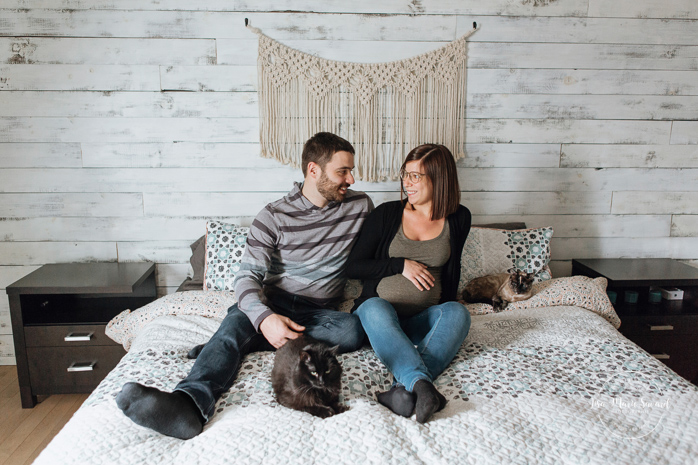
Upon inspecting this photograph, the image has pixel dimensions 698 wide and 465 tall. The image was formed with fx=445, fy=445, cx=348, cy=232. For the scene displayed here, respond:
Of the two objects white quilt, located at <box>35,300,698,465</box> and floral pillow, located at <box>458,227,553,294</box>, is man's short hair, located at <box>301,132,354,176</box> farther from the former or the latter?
floral pillow, located at <box>458,227,553,294</box>

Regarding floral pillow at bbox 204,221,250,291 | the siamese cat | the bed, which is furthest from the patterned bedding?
floral pillow at bbox 204,221,250,291

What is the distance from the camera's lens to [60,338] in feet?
6.59

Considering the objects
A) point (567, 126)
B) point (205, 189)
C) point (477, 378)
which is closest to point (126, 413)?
point (477, 378)

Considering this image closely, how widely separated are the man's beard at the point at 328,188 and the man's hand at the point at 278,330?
0.52 meters

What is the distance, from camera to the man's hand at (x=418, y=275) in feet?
5.36

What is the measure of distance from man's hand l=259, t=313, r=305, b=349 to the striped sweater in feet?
0.79

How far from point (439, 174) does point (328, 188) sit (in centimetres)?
43

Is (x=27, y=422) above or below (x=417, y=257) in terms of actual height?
below

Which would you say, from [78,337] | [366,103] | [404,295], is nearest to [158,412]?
[404,295]

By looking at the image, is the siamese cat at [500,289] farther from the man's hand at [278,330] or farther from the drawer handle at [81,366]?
the drawer handle at [81,366]

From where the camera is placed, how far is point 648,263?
8.07 feet

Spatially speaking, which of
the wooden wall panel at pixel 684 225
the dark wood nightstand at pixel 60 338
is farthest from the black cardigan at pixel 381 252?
the wooden wall panel at pixel 684 225

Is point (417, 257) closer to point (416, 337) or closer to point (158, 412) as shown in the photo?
point (416, 337)

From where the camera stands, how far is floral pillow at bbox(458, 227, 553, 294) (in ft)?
6.96
